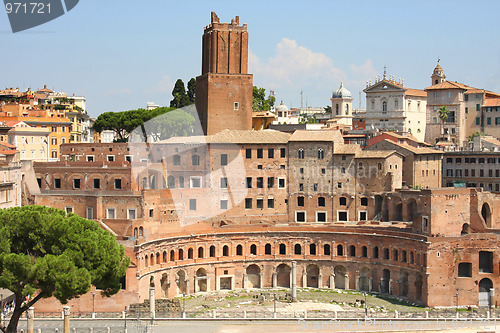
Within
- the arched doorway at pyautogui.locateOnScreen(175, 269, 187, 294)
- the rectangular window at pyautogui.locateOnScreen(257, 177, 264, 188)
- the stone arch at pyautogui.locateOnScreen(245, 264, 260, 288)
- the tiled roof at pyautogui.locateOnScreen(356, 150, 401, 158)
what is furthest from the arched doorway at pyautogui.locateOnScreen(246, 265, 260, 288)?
the tiled roof at pyautogui.locateOnScreen(356, 150, 401, 158)

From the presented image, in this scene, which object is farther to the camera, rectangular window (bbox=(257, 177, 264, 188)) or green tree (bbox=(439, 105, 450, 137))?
green tree (bbox=(439, 105, 450, 137))

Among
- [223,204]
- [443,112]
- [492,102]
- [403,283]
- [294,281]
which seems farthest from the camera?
[492,102]

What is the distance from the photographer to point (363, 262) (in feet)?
227

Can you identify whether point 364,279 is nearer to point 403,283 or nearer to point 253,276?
point 403,283

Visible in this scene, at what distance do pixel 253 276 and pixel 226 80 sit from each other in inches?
727

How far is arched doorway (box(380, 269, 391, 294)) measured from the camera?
67750 mm

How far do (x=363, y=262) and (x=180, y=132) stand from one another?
75.2 feet

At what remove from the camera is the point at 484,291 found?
208 ft

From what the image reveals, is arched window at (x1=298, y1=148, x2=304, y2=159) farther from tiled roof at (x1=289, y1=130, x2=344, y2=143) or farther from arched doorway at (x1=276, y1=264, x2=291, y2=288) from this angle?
arched doorway at (x1=276, y1=264, x2=291, y2=288)

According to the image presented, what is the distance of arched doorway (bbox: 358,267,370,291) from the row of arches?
1176 mm

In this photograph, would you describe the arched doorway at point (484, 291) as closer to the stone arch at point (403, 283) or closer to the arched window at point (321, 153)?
the stone arch at point (403, 283)

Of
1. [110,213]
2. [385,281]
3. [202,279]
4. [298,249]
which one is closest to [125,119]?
[110,213]

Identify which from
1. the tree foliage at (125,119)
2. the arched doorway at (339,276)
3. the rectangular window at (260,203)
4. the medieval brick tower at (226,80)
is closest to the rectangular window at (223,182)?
the rectangular window at (260,203)

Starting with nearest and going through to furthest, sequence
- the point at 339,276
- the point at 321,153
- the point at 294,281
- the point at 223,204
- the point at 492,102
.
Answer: the point at 294,281
the point at 339,276
the point at 223,204
the point at 321,153
the point at 492,102
